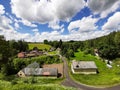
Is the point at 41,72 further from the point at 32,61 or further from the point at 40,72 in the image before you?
the point at 32,61

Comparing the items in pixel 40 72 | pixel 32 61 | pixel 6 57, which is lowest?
pixel 40 72

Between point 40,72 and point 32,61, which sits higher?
point 32,61

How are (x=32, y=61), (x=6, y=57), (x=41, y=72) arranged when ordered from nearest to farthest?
1. (x=6, y=57)
2. (x=41, y=72)
3. (x=32, y=61)

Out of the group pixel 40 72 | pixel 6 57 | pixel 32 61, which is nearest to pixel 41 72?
pixel 40 72

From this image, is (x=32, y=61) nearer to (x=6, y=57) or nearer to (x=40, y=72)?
(x=40, y=72)

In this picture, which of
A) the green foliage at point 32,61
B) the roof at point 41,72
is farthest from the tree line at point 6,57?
the roof at point 41,72

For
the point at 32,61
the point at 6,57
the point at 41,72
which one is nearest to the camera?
the point at 6,57

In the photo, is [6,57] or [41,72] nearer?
[6,57]

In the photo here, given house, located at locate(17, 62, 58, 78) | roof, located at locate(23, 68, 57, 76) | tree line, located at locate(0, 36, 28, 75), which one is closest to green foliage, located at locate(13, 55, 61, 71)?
tree line, located at locate(0, 36, 28, 75)

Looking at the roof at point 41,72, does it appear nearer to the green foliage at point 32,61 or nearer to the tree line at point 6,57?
the tree line at point 6,57

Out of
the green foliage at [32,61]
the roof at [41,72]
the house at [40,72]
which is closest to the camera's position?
the house at [40,72]

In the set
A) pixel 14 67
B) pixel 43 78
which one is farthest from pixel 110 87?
pixel 14 67

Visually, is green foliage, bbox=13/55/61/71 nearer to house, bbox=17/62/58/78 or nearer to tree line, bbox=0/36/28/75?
tree line, bbox=0/36/28/75
